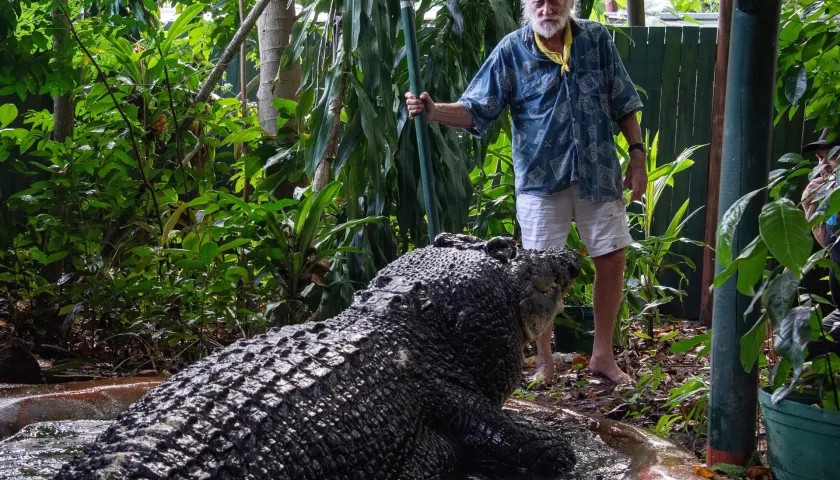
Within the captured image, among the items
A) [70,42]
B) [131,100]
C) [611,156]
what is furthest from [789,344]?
[131,100]

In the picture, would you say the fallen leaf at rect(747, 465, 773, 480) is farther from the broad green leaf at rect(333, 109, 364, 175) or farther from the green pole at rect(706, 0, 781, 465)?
the broad green leaf at rect(333, 109, 364, 175)

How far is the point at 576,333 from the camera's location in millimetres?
4910

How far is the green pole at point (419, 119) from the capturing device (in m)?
3.58

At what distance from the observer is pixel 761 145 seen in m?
2.44

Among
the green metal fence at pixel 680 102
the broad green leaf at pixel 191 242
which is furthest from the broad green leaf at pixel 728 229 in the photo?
the green metal fence at pixel 680 102

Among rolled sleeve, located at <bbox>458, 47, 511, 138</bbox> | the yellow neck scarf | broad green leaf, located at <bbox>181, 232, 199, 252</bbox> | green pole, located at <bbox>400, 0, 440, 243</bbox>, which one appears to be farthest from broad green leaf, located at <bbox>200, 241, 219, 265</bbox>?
the yellow neck scarf

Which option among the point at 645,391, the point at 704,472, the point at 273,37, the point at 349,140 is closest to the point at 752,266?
the point at 704,472

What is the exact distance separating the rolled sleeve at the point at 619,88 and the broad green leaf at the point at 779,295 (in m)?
1.88

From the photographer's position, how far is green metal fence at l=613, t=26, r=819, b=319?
23.6 ft

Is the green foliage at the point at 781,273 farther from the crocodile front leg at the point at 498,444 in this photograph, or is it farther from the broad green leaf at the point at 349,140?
the broad green leaf at the point at 349,140

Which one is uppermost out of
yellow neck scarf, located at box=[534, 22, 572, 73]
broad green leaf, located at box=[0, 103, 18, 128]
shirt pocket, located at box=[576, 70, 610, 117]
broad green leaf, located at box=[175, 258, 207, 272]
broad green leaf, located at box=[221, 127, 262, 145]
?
yellow neck scarf, located at box=[534, 22, 572, 73]

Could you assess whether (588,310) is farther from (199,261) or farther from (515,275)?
(199,261)

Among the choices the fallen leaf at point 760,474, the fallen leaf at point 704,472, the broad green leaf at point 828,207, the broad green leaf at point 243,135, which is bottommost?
the fallen leaf at point 760,474

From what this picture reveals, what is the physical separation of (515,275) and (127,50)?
3.30m
